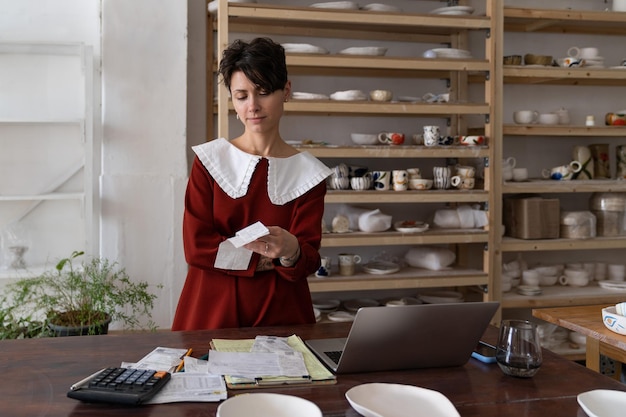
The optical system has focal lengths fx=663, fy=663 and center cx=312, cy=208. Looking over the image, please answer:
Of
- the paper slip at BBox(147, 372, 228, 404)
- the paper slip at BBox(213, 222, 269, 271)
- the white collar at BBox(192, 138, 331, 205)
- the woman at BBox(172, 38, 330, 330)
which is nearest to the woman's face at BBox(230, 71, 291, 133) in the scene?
the woman at BBox(172, 38, 330, 330)

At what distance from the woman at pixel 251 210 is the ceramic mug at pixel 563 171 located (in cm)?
222

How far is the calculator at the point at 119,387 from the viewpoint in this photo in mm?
1189

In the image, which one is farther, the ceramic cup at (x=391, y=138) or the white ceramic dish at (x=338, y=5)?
the ceramic cup at (x=391, y=138)

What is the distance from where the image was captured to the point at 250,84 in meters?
1.88

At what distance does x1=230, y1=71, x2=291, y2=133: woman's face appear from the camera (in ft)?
6.20

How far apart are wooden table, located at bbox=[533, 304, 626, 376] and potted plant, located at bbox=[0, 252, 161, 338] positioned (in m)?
1.85

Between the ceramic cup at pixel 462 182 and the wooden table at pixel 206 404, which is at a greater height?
the ceramic cup at pixel 462 182

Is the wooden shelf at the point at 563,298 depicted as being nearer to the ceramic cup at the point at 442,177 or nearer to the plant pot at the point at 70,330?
the ceramic cup at the point at 442,177

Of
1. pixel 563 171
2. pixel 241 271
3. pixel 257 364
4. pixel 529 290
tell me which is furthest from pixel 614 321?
pixel 563 171

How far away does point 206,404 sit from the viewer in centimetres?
120

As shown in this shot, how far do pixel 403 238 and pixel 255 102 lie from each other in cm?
172

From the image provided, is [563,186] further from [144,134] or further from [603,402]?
[603,402]

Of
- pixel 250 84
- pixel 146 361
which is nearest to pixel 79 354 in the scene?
pixel 146 361

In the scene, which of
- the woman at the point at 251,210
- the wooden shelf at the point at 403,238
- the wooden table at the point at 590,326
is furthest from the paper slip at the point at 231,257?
the wooden shelf at the point at 403,238
